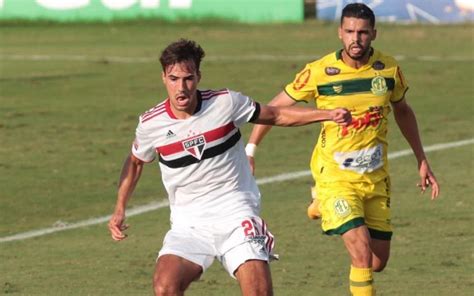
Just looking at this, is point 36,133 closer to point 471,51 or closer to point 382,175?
point 382,175

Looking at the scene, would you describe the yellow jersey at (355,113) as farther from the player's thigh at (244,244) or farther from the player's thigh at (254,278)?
the player's thigh at (254,278)

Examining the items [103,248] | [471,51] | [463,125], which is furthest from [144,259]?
[471,51]

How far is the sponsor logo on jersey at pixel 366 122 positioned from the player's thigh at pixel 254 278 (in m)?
2.06

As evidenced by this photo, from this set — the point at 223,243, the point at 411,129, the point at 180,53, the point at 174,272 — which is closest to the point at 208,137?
the point at 180,53

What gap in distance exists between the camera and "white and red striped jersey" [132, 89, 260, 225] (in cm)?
999

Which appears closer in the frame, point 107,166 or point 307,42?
point 107,166

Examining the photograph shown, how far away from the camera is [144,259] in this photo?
13836mm

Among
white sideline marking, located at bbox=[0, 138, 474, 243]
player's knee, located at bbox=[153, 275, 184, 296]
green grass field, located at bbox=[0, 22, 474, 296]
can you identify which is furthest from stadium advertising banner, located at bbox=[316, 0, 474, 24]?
player's knee, located at bbox=[153, 275, 184, 296]

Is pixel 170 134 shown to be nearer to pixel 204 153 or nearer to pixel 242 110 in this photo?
pixel 204 153

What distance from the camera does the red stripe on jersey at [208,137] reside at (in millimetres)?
9984

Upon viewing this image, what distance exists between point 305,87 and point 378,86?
55cm

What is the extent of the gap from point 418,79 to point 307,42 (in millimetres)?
7037

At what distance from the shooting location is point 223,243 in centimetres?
988

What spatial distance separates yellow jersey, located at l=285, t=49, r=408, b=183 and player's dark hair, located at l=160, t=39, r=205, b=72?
1.87 meters
